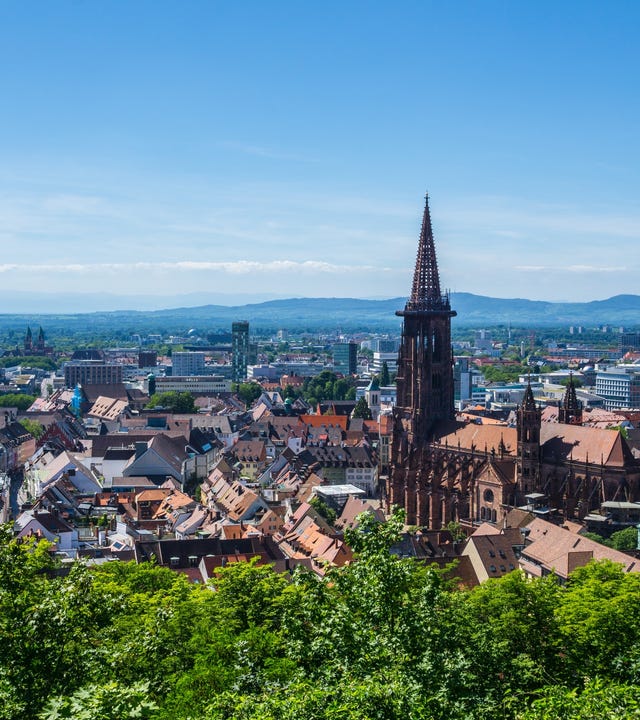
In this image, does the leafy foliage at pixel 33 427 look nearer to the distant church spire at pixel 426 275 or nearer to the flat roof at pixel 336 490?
the flat roof at pixel 336 490

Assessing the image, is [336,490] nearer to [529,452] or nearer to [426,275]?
[529,452]

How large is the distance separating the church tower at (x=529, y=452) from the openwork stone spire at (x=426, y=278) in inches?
897

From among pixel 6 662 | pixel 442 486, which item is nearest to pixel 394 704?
pixel 6 662

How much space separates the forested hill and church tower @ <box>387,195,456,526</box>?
73.6 meters

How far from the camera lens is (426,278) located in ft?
405

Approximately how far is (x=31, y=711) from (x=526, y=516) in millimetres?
71060

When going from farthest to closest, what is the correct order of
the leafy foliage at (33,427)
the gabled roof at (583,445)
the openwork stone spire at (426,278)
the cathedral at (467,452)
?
the leafy foliage at (33,427) → the openwork stone spire at (426,278) → the cathedral at (467,452) → the gabled roof at (583,445)

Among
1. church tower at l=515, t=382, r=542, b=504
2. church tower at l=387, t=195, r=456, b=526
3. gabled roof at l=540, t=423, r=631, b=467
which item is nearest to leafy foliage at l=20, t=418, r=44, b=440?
church tower at l=387, t=195, r=456, b=526

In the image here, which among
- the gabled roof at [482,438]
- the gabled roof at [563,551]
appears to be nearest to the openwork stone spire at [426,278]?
the gabled roof at [482,438]

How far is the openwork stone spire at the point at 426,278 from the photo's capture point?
12207cm

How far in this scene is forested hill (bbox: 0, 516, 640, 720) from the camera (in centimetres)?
2594

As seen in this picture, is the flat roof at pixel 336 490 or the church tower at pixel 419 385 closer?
the flat roof at pixel 336 490

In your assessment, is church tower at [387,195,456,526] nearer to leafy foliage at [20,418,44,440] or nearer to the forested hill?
the forested hill

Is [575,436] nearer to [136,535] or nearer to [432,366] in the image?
[432,366]
